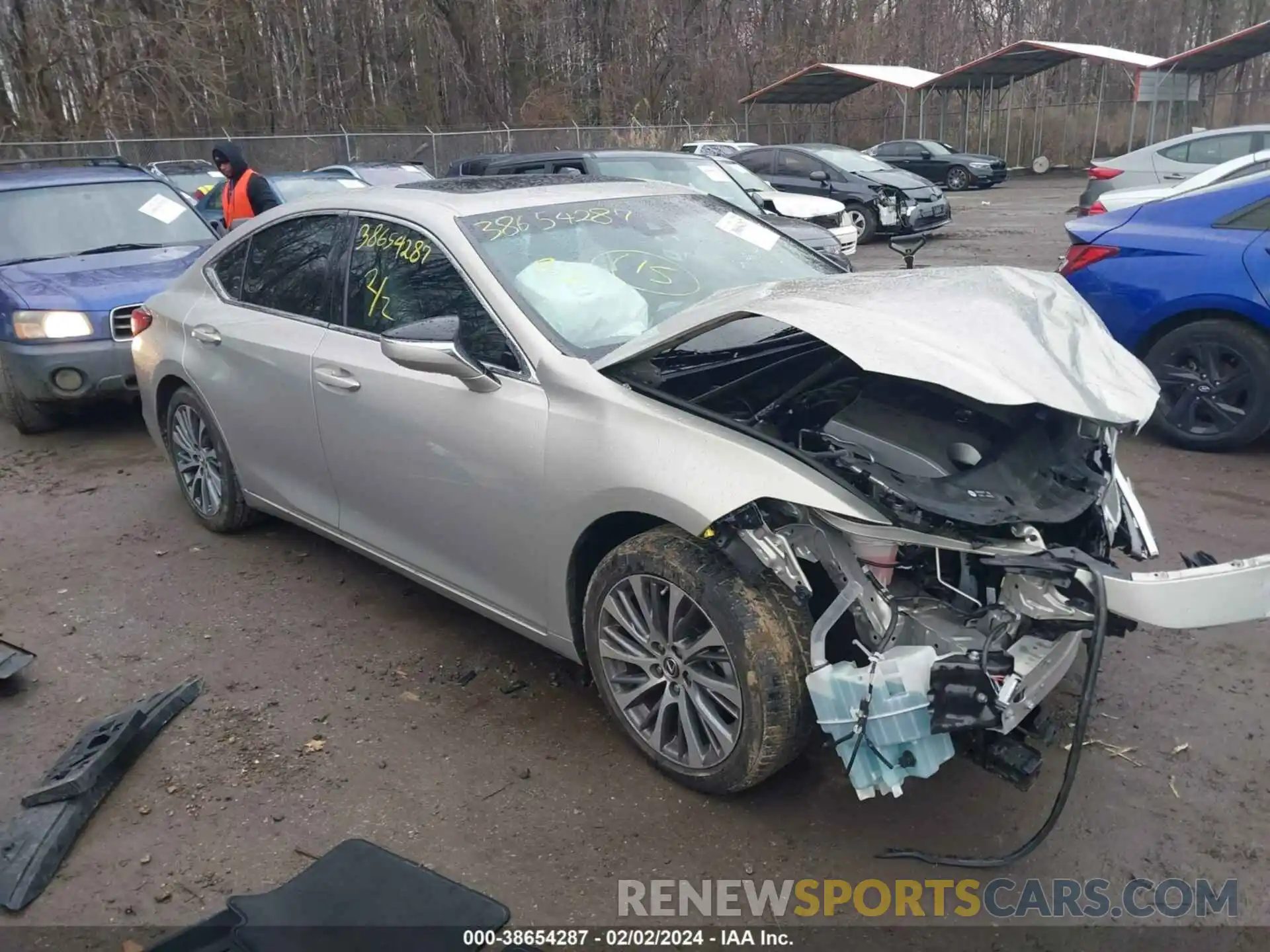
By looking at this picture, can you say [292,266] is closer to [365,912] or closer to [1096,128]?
[365,912]

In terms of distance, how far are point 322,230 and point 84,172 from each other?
16.0 ft

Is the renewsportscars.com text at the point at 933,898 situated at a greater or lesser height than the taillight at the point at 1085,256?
lesser

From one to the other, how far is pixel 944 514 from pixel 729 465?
0.58 m

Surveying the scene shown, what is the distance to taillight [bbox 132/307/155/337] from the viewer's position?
16.9 ft

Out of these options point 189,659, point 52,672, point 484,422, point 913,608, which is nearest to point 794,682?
point 913,608

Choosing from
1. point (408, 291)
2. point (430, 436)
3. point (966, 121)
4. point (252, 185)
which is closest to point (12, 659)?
point (430, 436)

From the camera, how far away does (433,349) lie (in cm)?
309

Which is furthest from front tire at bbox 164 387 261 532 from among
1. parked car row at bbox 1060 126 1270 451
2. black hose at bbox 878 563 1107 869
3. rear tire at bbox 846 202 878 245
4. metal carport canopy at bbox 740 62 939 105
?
metal carport canopy at bbox 740 62 939 105

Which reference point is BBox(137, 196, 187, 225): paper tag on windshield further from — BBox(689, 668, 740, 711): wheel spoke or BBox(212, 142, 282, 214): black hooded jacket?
BBox(689, 668, 740, 711): wheel spoke

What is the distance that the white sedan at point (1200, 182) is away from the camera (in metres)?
6.36

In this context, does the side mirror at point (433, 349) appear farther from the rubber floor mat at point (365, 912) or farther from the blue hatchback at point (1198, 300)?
the blue hatchback at point (1198, 300)

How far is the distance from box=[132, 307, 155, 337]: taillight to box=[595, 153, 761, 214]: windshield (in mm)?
5649

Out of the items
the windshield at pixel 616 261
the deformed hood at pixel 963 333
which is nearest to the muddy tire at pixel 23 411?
the windshield at pixel 616 261

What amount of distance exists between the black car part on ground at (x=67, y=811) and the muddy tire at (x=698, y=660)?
158 centimetres
